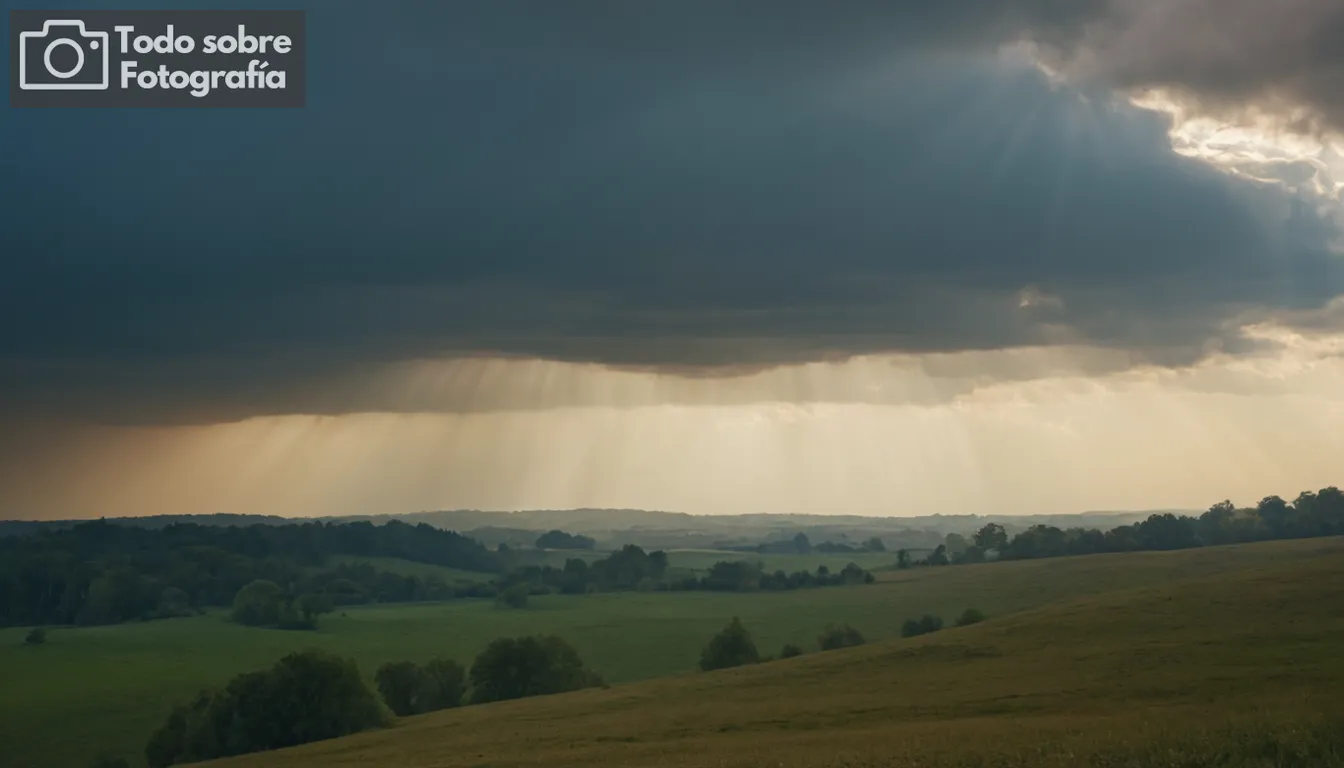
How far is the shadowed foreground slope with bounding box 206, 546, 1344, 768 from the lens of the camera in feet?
130

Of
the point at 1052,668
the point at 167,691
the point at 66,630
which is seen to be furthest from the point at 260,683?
the point at 66,630

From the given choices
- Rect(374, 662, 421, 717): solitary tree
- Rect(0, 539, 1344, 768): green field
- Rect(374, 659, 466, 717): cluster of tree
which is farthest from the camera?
Rect(0, 539, 1344, 768): green field

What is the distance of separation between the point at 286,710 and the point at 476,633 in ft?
246

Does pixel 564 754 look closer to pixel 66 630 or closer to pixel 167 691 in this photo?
pixel 167 691

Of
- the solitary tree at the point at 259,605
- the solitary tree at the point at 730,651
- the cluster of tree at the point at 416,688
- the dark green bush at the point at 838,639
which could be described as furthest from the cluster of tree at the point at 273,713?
the solitary tree at the point at 259,605

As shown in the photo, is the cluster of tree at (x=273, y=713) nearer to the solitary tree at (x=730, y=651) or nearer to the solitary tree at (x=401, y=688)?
the solitary tree at (x=401, y=688)

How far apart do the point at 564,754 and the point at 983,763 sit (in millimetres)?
18145

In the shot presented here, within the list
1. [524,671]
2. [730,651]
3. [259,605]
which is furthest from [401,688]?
[259,605]

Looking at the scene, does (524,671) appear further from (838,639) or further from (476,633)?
(476,633)

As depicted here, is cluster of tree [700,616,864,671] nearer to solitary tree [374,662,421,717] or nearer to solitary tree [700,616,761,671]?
solitary tree [700,616,761,671]

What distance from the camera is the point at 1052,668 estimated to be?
61.7 meters

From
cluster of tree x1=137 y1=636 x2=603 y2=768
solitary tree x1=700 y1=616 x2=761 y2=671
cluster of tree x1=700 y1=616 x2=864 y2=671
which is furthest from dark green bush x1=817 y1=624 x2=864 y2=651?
cluster of tree x1=137 y1=636 x2=603 y2=768

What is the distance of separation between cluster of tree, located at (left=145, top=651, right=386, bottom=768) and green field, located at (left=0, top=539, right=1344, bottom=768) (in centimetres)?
1403

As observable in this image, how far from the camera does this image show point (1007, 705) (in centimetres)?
5281
